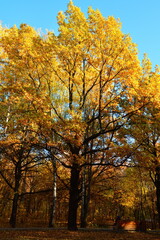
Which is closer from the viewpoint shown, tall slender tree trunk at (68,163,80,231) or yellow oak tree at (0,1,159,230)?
yellow oak tree at (0,1,159,230)

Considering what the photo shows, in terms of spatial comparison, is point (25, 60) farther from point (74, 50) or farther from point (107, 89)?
point (107, 89)

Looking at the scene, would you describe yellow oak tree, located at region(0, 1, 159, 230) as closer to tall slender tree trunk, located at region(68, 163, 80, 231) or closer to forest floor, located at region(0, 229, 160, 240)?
tall slender tree trunk, located at region(68, 163, 80, 231)

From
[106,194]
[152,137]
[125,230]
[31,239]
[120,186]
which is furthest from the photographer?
[120,186]

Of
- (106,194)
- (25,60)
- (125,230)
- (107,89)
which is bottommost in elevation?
(125,230)

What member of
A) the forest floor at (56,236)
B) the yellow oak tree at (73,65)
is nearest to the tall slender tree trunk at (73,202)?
the yellow oak tree at (73,65)

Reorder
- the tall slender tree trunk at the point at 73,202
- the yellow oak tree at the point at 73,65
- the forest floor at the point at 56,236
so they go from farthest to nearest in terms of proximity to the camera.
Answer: the tall slender tree trunk at the point at 73,202, the yellow oak tree at the point at 73,65, the forest floor at the point at 56,236

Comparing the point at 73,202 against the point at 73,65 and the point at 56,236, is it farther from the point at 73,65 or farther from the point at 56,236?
the point at 73,65

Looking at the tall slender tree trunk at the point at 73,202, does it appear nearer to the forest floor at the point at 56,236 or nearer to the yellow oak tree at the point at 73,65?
the yellow oak tree at the point at 73,65

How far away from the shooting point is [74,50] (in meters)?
9.82

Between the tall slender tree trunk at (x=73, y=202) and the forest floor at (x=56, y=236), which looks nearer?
the forest floor at (x=56, y=236)

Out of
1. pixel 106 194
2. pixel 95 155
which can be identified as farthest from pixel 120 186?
pixel 95 155

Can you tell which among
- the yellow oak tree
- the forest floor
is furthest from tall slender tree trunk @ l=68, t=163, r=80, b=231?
the forest floor

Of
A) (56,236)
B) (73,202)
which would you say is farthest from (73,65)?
(56,236)

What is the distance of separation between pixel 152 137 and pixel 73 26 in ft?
36.4
